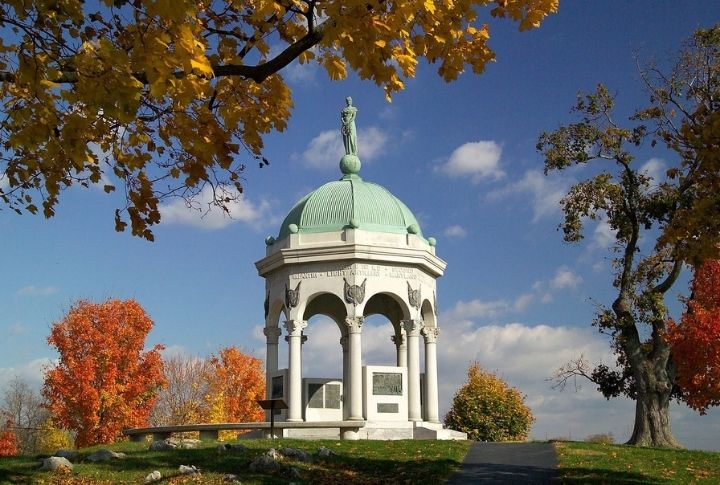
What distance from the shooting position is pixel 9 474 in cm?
1384

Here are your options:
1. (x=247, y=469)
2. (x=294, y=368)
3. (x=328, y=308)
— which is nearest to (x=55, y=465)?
(x=247, y=469)

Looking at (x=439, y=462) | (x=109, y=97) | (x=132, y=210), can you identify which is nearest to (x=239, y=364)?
(x=439, y=462)

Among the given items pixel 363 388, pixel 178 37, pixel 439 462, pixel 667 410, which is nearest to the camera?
pixel 178 37

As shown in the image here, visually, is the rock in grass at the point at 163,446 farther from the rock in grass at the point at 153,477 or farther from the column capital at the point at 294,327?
the column capital at the point at 294,327

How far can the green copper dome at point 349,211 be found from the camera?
28078mm

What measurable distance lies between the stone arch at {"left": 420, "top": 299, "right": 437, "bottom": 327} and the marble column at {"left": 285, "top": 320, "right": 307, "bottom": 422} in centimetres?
456

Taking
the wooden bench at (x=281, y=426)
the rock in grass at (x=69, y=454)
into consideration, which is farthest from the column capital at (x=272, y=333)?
the rock in grass at (x=69, y=454)

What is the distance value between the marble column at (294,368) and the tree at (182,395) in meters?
27.4

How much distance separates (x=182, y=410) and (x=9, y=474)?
41.1 metres

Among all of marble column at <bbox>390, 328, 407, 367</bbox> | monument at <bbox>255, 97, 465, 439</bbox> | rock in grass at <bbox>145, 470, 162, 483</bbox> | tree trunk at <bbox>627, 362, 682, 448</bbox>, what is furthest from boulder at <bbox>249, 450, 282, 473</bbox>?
marble column at <bbox>390, 328, 407, 367</bbox>

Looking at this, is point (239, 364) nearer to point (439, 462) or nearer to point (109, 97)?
point (439, 462)

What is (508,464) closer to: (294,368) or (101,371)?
(294,368)

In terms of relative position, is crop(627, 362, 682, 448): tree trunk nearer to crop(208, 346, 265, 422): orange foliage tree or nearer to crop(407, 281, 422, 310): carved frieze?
crop(407, 281, 422, 310): carved frieze

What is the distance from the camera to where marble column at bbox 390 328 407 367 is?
31.2 m
